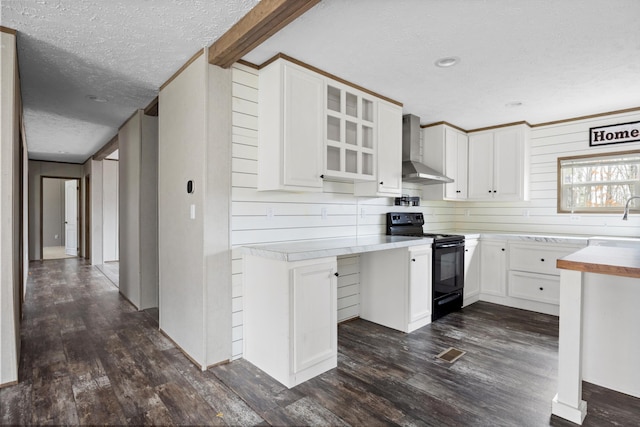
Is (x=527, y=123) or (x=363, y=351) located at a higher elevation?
(x=527, y=123)

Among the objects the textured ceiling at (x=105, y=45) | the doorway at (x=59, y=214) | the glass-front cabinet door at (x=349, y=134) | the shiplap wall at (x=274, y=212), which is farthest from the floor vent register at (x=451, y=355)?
the doorway at (x=59, y=214)

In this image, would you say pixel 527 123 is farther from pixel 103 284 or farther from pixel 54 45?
pixel 103 284

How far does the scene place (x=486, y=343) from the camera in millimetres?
3037

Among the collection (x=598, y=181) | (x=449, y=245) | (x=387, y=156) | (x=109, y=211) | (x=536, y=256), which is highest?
(x=387, y=156)

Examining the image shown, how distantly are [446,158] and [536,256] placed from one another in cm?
158

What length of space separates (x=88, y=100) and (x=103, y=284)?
308 cm

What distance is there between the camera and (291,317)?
2.30 meters

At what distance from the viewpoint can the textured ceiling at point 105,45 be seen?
200 cm

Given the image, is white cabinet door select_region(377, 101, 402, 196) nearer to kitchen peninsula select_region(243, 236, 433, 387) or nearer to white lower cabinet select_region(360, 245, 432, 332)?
white lower cabinet select_region(360, 245, 432, 332)

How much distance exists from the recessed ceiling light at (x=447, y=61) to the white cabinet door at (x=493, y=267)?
2475 mm

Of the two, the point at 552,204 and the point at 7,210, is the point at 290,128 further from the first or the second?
the point at 552,204

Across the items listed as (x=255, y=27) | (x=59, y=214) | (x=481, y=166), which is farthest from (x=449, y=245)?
(x=59, y=214)

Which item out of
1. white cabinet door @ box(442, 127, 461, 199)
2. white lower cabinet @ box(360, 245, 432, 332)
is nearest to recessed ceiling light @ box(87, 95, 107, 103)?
white lower cabinet @ box(360, 245, 432, 332)

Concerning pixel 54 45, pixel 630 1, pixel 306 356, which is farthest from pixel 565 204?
pixel 54 45
